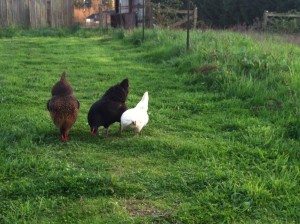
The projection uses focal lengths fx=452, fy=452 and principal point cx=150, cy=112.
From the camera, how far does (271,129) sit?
5.58 metres

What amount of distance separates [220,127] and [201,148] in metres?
0.97

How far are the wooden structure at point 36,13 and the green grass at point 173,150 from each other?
11945 mm

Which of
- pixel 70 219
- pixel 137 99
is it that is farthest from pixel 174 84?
pixel 70 219

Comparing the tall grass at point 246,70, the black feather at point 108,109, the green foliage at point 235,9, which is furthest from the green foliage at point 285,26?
the black feather at point 108,109

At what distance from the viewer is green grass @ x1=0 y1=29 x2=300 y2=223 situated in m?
3.78

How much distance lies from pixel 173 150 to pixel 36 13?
57.8ft

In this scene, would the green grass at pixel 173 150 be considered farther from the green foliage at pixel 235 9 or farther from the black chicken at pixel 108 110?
the green foliage at pixel 235 9

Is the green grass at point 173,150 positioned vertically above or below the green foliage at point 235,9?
below

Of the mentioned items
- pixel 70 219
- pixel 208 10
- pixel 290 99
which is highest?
pixel 208 10

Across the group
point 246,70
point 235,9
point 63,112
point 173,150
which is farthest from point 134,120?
point 235,9

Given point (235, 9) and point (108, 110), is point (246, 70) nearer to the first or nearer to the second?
point (108, 110)

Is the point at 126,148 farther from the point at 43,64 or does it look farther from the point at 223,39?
the point at 223,39

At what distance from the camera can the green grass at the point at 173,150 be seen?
12.4ft

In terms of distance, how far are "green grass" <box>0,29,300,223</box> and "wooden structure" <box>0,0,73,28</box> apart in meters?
11.9
